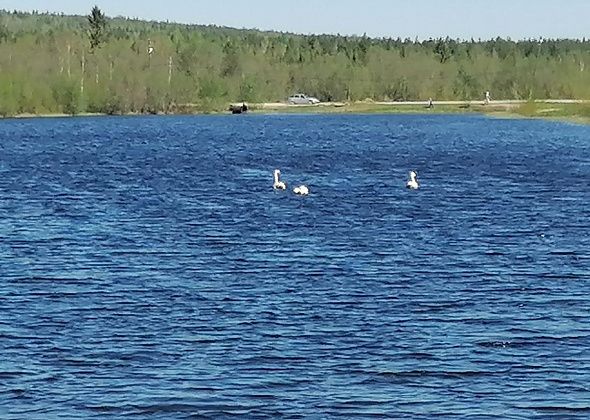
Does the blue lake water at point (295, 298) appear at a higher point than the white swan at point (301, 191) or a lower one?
higher

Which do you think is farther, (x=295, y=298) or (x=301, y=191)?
(x=301, y=191)

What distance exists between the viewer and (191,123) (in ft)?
531

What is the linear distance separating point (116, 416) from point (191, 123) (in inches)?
5526

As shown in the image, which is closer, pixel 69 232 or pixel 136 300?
pixel 136 300

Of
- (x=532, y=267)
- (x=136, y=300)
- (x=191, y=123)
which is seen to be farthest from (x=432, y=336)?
(x=191, y=123)

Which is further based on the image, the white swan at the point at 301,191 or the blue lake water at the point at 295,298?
the white swan at the point at 301,191

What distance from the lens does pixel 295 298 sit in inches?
1266

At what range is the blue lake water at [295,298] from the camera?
23.8 metres

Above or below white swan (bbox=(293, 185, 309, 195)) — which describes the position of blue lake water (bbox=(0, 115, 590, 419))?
above

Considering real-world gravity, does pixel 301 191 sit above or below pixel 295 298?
below

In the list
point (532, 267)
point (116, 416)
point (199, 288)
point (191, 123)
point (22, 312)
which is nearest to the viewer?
point (116, 416)

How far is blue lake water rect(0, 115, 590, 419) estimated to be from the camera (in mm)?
23797

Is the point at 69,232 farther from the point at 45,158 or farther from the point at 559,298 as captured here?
the point at 45,158

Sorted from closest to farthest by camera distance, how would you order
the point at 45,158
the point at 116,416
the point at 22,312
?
1. the point at 116,416
2. the point at 22,312
3. the point at 45,158
